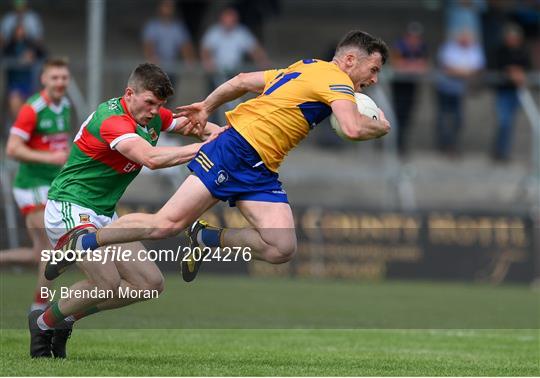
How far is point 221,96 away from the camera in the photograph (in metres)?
9.62

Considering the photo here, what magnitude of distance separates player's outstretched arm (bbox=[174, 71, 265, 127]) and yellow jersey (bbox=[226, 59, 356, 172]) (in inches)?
17.2

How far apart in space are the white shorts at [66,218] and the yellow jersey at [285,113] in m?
1.29

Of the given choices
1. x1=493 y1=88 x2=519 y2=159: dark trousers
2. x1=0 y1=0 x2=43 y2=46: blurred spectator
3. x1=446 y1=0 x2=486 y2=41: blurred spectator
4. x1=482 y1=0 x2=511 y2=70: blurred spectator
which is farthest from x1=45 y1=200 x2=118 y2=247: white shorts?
x1=482 y1=0 x2=511 y2=70: blurred spectator

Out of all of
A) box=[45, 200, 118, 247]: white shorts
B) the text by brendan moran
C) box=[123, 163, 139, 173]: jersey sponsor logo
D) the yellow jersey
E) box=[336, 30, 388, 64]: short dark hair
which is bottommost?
the text by brendan moran

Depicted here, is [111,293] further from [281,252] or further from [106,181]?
[281,252]

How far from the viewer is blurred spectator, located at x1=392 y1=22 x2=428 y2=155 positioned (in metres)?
20.1

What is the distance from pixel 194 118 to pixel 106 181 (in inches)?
34.0

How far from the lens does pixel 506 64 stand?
21.2m

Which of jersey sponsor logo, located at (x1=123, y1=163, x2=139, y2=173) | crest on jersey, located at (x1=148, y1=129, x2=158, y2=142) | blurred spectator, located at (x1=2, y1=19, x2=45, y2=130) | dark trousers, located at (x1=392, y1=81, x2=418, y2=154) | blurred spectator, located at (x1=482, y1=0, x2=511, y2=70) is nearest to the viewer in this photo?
jersey sponsor logo, located at (x1=123, y1=163, x2=139, y2=173)

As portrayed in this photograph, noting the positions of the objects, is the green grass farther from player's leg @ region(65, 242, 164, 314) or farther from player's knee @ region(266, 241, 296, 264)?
player's knee @ region(266, 241, 296, 264)

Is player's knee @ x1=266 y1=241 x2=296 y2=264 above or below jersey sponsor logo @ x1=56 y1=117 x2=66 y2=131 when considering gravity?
below

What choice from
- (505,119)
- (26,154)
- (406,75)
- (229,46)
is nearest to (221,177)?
(26,154)

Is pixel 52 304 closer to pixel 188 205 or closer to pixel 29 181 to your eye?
pixel 188 205

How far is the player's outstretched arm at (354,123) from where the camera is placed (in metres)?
8.52
